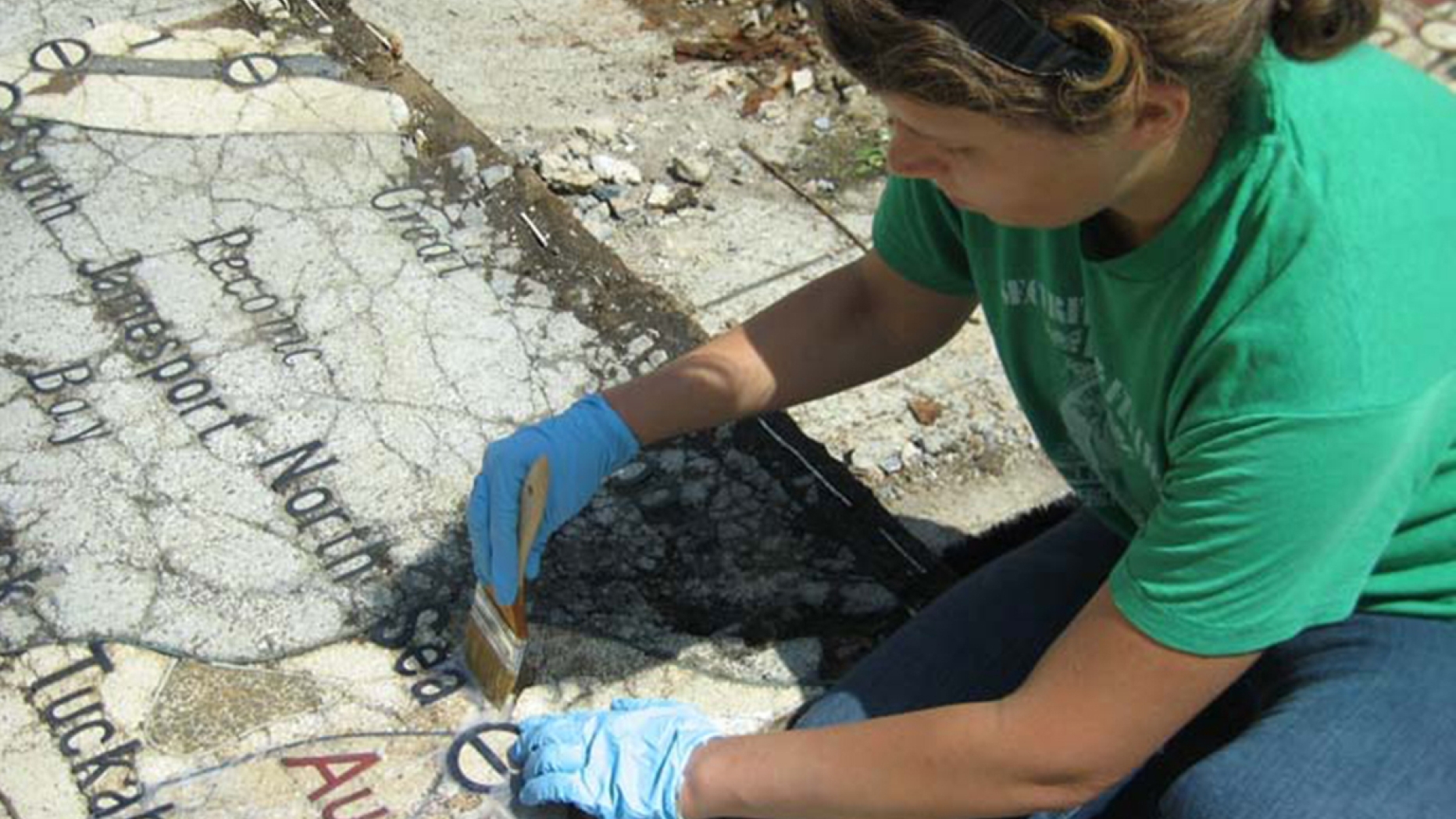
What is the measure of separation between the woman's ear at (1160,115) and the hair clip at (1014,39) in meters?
0.07

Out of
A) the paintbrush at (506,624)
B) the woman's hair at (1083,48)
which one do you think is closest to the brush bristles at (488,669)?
the paintbrush at (506,624)

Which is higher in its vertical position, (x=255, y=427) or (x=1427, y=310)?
(x=1427, y=310)

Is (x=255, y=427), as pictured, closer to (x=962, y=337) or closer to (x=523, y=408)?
(x=523, y=408)

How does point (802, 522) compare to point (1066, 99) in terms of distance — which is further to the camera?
point (802, 522)

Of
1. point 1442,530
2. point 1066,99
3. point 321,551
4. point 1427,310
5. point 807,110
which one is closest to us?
point 1066,99

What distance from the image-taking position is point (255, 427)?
245 cm

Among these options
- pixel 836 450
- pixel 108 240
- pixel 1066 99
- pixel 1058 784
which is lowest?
pixel 836 450

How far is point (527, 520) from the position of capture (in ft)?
6.53

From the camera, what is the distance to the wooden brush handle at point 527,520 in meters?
1.97

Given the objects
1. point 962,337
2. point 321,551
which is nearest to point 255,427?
point 321,551

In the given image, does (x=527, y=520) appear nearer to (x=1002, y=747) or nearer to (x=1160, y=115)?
(x=1002, y=747)

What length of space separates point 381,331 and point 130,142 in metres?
0.69

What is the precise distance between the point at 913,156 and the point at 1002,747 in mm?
571

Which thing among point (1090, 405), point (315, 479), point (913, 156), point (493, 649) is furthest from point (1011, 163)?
point (315, 479)
